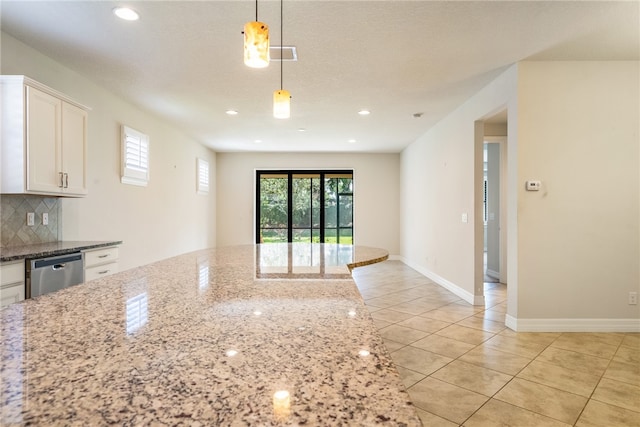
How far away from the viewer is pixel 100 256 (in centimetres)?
307

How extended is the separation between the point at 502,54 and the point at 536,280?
207 centimetres

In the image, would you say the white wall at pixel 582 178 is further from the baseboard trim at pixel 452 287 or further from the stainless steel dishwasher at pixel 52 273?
the stainless steel dishwasher at pixel 52 273

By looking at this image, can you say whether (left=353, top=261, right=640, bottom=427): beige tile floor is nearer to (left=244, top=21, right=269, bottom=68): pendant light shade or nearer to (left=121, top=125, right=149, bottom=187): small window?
(left=244, top=21, right=269, bottom=68): pendant light shade

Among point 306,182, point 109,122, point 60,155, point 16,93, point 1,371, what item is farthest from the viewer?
point 306,182

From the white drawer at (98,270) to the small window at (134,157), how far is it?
138 cm

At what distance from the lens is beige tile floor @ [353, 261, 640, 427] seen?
2.00 meters

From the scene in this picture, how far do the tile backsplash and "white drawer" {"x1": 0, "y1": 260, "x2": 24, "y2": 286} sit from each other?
0.64 metres

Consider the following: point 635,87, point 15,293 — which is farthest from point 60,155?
point 635,87

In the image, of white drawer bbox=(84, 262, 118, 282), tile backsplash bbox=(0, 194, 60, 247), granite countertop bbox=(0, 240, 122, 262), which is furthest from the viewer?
white drawer bbox=(84, 262, 118, 282)

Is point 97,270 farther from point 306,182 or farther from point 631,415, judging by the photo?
point 306,182

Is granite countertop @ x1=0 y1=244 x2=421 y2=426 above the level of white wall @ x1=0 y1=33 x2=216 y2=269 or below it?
below

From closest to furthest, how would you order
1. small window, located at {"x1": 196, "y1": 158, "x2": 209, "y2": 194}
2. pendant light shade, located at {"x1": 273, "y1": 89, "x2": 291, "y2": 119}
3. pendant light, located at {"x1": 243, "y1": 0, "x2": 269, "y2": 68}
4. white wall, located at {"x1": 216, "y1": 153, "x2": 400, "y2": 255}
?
pendant light, located at {"x1": 243, "y1": 0, "x2": 269, "y2": 68}
pendant light shade, located at {"x1": 273, "y1": 89, "x2": 291, "y2": 119}
small window, located at {"x1": 196, "y1": 158, "x2": 209, "y2": 194}
white wall, located at {"x1": 216, "y1": 153, "x2": 400, "y2": 255}

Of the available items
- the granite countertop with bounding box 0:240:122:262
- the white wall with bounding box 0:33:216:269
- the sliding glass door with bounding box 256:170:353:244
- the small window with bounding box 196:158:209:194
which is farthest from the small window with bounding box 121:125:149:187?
the sliding glass door with bounding box 256:170:353:244

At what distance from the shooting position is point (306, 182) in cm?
814
